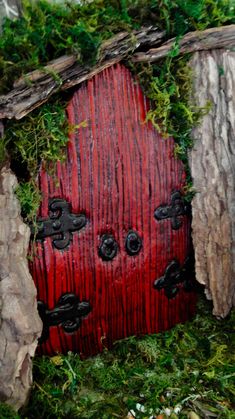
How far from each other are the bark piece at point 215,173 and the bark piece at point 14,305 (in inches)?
34.5

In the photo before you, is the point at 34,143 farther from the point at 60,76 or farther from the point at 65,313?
the point at 65,313

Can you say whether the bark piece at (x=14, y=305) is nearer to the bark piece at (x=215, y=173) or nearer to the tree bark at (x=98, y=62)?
the tree bark at (x=98, y=62)

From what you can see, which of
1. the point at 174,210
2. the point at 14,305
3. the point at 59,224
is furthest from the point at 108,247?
the point at 14,305

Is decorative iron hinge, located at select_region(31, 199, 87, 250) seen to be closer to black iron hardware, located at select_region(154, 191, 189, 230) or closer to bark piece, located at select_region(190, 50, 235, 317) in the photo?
black iron hardware, located at select_region(154, 191, 189, 230)

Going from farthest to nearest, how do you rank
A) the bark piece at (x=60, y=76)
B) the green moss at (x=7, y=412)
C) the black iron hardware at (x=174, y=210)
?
the black iron hardware at (x=174, y=210) < the bark piece at (x=60, y=76) < the green moss at (x=7, y=412)

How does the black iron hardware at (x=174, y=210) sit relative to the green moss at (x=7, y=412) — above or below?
above

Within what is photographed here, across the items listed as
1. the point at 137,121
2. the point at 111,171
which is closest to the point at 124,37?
the point at 137,121

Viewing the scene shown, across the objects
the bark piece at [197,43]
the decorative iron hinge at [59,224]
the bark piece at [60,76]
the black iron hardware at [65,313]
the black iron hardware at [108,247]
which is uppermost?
the bark piece at [197,43]

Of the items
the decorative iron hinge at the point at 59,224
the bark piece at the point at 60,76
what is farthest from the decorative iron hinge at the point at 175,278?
the bark piece at the point at 60,76

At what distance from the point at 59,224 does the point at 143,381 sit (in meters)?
0.75

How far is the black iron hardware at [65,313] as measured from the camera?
2057 mm

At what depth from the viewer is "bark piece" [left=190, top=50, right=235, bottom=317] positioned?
234 centimetres

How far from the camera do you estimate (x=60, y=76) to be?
1917mm

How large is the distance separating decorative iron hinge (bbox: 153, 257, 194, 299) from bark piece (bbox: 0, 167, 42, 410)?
0.69 metres
